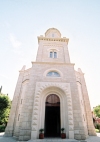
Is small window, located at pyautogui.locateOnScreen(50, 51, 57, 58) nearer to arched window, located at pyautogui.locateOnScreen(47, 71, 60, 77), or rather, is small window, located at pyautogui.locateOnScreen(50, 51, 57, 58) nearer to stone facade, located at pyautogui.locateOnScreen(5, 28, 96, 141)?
stone facade, located at pyautogui.locateOnScreen(5, 28, 96, 141)

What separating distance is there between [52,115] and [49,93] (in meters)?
4.06

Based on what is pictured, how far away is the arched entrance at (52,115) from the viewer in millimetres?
11190

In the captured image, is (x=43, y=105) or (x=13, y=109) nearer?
(x=43, y=105)

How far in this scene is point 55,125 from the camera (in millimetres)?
12672

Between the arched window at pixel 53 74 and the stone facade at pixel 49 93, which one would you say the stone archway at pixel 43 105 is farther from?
the arched window at pixel 53 74

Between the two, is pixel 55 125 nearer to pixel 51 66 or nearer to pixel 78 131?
pixel 78 131

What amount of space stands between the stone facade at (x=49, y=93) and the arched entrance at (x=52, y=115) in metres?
0.54

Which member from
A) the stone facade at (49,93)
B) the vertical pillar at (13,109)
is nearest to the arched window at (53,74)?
the stone facade at (49,93)

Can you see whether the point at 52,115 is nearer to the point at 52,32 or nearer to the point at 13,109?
the point at 13,109

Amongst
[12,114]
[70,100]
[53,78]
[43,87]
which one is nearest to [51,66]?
[53,78]

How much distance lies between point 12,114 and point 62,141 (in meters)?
8.56

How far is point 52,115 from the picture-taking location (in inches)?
527

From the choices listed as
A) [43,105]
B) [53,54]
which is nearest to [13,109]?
[43,105]

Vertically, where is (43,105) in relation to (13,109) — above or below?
above
